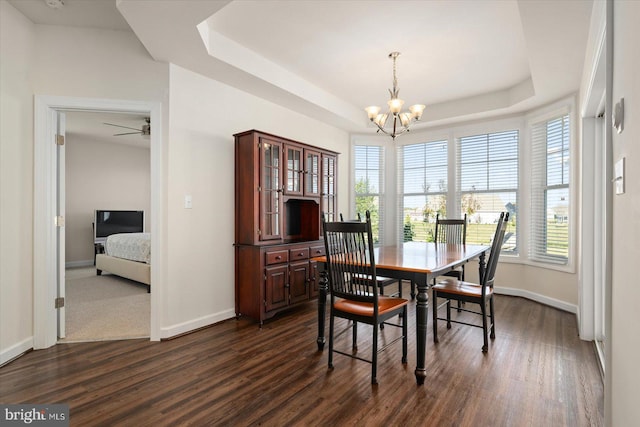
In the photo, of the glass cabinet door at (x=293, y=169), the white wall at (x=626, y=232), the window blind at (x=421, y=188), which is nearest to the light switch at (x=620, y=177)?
the white wall at (x=626, y=232)

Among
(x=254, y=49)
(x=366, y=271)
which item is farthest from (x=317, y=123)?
(x=366, y=271)

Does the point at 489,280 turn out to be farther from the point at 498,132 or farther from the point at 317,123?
the point at 317,123

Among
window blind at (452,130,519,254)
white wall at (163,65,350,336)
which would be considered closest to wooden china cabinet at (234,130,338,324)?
→ white wall at (163,65,350,336)

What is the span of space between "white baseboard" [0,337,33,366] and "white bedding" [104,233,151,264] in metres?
2.24

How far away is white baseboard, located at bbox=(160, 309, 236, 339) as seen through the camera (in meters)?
3.10

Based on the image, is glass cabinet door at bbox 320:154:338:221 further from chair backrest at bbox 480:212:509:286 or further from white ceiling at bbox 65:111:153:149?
white ceiling at bbox 65:111:153:149

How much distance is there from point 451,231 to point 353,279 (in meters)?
2.30

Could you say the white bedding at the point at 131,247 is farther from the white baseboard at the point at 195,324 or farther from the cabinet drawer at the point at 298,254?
the cabinet drawer at the point at 298,254

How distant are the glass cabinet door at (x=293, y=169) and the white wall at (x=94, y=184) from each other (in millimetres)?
5623

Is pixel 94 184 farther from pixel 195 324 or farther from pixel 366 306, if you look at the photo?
pixel 366 306

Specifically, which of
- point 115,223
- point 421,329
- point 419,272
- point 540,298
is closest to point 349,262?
point 419,272

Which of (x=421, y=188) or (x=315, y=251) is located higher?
(x=421, y=188)

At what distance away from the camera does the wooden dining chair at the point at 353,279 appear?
92.4 inches

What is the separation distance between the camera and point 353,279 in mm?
2484
